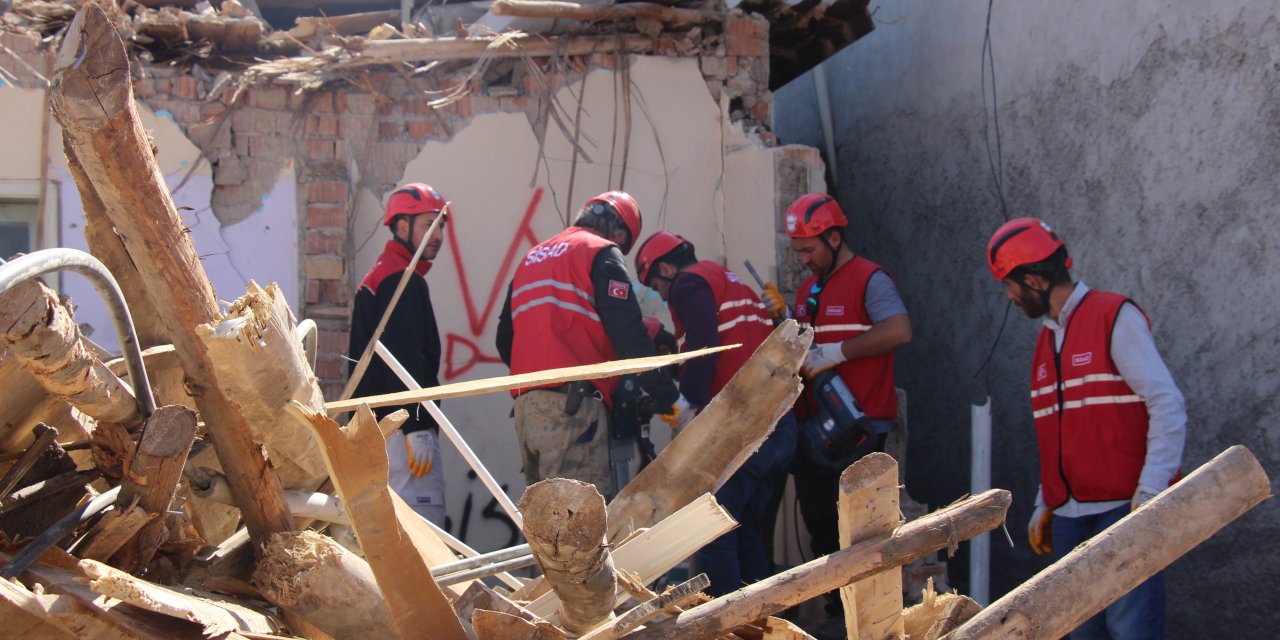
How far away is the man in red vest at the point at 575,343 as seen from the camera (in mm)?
4199

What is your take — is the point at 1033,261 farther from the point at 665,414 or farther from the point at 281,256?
the point at 281,256

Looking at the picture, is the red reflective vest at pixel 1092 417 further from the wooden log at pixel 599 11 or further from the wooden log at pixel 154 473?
the wooden log at pixel 154 473

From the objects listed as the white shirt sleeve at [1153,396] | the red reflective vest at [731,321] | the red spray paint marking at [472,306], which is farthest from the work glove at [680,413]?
the white shirt sleeve at [1153,396]

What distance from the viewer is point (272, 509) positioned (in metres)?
2.11

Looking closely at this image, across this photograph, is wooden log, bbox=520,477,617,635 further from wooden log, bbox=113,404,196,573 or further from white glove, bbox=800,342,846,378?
white glove, bbox=800,342,846,378

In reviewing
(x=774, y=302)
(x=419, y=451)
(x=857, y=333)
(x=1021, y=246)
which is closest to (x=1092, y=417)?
(x=1021, y=246)

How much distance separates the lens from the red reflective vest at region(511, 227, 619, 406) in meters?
4.23

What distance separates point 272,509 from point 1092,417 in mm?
2747

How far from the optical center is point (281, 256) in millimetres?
5320

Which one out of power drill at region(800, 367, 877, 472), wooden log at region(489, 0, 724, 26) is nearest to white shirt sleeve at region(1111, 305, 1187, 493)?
power drill at region(800, 367, 877, 472)

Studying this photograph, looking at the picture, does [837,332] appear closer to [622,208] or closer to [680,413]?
[680,413]

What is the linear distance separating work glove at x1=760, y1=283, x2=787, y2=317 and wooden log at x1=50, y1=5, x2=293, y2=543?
3.24 meters

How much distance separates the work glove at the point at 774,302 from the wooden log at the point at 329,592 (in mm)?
3279

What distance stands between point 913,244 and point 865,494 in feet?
16.2
